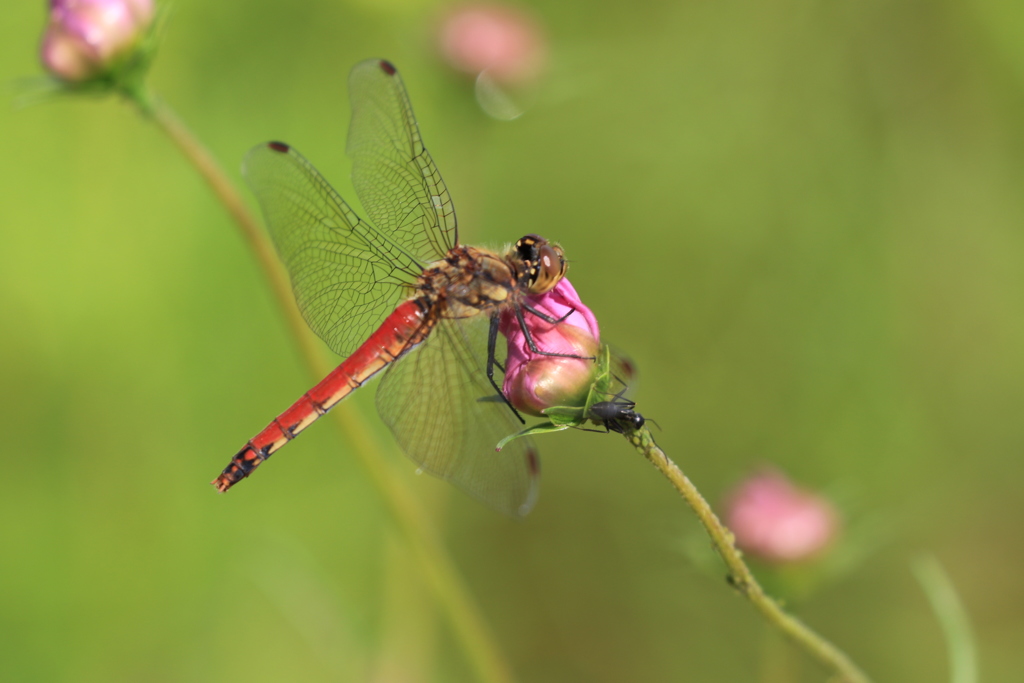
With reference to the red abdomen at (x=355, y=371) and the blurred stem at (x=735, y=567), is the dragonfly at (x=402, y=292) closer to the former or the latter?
the red abdomen at (x=355, y=371)

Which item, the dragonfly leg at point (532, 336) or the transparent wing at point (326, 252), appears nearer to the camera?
the dragonfly leg at point (532, 336)

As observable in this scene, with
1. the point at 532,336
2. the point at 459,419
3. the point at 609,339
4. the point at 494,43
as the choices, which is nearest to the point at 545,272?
the point at 532,336

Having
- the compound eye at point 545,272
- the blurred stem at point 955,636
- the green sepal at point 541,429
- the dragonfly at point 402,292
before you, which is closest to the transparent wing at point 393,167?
the dragonfly at point 402,292

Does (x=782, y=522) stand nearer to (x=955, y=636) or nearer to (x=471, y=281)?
(x=955, y=636)

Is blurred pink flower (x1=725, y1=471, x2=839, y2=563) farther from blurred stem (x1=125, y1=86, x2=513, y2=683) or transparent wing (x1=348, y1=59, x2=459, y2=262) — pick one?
transparent wing (x1=348, y1=59, x2=459, y2=262)

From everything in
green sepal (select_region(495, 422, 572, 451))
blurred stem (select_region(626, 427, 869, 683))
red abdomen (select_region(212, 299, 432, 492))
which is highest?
red abdomen (select_region(212, 299, 432, 492))

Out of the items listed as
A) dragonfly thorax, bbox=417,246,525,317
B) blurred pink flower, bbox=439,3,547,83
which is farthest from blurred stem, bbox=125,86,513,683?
blurred pink flower, bbox=439,3,547,83

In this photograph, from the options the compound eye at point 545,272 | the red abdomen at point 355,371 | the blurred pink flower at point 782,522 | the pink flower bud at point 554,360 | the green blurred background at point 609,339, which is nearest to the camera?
the pink flower bud at point 554,360

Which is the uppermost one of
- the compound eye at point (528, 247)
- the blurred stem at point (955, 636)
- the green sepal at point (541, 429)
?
the compound eye at point (528, 247)

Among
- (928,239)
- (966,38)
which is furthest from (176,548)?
(966,38)
